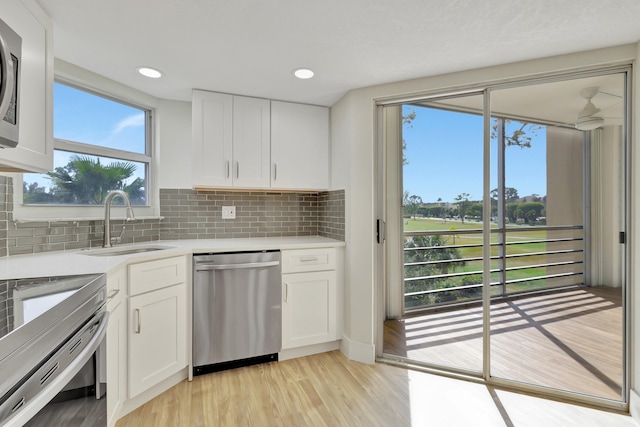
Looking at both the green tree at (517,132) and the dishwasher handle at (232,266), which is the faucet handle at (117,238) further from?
the green tree at (517,132)

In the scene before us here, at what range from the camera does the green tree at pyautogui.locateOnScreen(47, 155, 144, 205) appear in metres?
2.07

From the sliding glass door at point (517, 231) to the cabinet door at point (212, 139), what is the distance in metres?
1.36

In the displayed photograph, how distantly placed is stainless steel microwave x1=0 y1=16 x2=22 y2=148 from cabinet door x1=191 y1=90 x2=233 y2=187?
1.25m

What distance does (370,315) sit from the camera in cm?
241

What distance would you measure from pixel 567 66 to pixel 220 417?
306cm

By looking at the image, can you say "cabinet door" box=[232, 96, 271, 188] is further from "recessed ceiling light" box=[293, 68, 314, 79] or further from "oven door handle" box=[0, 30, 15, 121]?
"oven door handle" box=[0, 30, 15, 121]

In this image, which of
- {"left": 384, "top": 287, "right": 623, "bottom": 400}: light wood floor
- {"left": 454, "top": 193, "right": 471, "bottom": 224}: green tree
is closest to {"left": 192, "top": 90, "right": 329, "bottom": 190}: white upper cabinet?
{"left": 454, "top": 193, "right": 471, "bottom": 224}: green tree

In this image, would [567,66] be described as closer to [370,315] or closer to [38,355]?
[370,315]

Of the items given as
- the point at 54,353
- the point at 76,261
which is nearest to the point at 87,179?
the point at 76,261

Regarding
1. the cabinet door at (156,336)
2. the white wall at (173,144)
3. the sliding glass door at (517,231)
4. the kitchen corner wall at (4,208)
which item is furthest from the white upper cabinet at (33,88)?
the sliding glass door at (517,231)

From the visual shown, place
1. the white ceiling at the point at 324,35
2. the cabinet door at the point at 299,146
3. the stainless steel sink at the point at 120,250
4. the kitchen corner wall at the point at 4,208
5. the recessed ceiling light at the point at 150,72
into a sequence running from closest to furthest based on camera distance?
the white ceiling at the point at 324,35 → the kitchen corner wall at the point at 4,208 → the stainless steel sink at the point at 120,250 → the recessed ceiling light at the point at 150,72 → the cabinet door at the point at 299,146

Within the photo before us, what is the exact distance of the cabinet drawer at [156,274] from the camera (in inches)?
69.5

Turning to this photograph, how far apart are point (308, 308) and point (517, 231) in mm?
1691

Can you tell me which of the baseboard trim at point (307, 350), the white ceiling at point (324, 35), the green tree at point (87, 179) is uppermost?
the white ceiling at point (324, 35)
